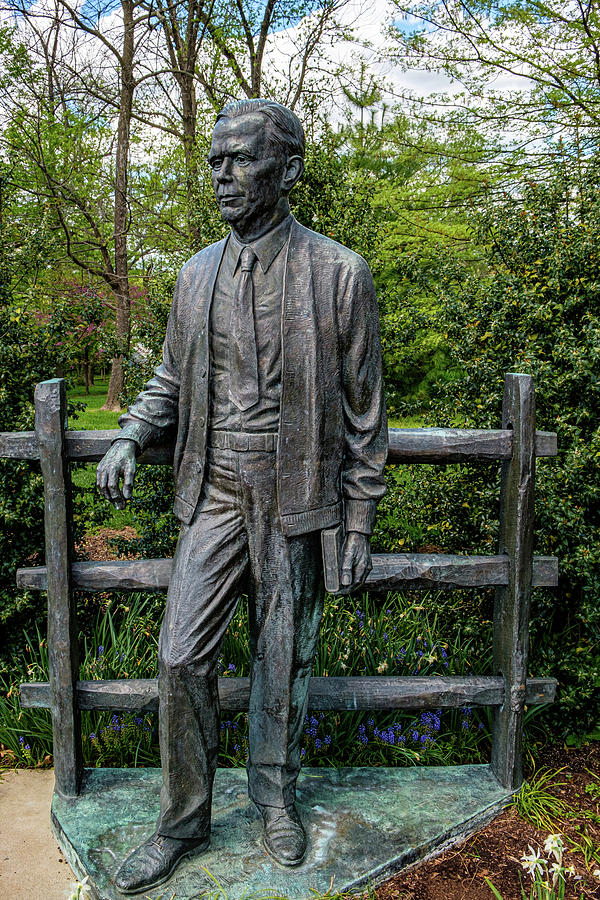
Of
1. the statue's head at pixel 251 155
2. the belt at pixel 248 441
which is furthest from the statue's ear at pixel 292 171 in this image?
the belt at pixel 248 441

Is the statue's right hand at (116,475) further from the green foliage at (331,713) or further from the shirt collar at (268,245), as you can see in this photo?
the green foliage at (331,713)

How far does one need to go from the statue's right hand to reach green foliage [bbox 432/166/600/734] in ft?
7.32

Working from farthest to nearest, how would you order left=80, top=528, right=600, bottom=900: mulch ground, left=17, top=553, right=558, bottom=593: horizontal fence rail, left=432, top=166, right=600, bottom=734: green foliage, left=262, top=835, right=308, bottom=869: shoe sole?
left=432, top=166, right=600, bottom=734: green foliage, left=17, top=553, right=558, bottom=593: horizontal fence rail, left=80, top=528, right=600, bottom=900: mulch ground, left=262, top=835, right=308, bottom=869: shoe sole

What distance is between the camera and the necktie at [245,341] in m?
2.29

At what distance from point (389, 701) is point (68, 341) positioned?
3.00 m

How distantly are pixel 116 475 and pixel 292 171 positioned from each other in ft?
3.64

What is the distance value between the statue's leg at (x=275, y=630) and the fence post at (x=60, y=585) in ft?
2.60

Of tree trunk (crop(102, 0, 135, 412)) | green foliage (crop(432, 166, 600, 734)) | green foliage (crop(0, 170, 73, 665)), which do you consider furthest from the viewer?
tree trunk (crop(102, 0, 135, 412))

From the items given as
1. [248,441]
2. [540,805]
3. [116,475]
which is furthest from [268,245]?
[540,805]

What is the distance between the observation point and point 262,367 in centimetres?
231

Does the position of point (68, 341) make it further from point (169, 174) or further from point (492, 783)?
point (169, 174)

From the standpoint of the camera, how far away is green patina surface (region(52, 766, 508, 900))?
2.38 metres

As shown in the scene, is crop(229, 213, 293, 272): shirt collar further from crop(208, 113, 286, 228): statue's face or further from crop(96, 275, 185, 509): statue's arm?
crop(96, 275, 185, 509): statue's arm

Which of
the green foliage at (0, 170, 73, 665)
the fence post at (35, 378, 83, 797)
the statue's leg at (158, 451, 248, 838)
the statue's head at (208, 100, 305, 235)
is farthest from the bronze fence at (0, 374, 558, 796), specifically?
the green foliage at (0, 170, 73, 665)
